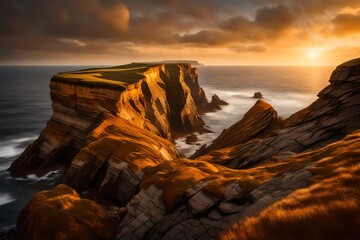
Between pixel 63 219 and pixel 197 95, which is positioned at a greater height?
pixel 197 95

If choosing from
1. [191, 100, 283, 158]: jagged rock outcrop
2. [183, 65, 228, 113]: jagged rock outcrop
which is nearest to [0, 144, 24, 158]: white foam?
[191, 100, 283, 158]: jagged rock outcrop

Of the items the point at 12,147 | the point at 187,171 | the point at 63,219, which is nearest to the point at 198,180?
the point at 187,171

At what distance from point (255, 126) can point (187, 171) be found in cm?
2123

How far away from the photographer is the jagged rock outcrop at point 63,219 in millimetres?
16900

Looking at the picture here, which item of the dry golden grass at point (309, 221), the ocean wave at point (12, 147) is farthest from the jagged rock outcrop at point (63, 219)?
the ocean wave at point (12, 147)

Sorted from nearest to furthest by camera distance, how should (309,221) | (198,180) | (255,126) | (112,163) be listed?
(309,221) → (198,180) → (112,163) → (255,126)

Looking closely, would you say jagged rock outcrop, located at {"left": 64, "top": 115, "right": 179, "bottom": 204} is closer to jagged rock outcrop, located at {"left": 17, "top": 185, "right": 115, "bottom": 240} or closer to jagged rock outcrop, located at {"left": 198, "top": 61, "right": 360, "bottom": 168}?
jagged rock outcrop, located at {"left": 17, "top": 185, "right": 115, "bottom": 240}

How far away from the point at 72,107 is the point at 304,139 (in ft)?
115

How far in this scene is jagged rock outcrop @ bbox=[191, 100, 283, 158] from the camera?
37094 millimetres

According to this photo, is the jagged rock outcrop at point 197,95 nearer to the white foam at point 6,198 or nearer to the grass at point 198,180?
the white foam at point 6,198

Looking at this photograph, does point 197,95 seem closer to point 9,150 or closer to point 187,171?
point 9,150

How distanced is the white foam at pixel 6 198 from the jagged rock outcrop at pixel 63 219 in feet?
53.3

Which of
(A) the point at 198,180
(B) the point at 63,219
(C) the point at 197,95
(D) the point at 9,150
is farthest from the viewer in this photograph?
(C) the point at 197,95

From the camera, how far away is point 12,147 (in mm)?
58062
